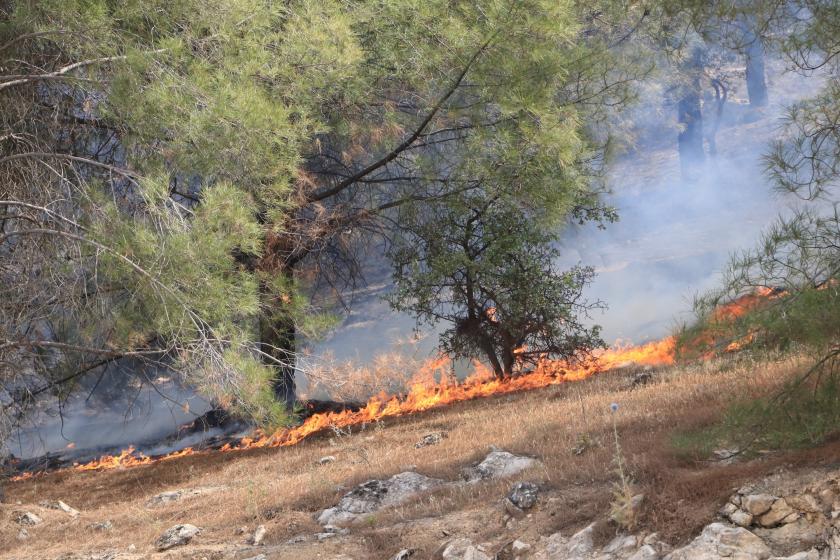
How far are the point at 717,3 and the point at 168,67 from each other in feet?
18.1

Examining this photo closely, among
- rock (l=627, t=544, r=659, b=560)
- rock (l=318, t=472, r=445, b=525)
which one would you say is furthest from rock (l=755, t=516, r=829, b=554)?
rock (l=318, t=472, r=445, b=525)

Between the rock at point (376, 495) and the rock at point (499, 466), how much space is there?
333 millimetres

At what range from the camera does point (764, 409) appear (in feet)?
21.1

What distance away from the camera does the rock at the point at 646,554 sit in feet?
17.9

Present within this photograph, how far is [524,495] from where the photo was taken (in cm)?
692

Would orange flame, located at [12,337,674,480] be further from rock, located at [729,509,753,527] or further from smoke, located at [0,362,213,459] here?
rock, located at [729,509,753,527]

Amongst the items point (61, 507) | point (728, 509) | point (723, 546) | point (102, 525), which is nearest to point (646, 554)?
point (723, 546)

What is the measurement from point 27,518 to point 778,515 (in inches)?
340

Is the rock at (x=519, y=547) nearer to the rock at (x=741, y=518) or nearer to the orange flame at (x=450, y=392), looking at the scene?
the rock at (x=741, y=518)

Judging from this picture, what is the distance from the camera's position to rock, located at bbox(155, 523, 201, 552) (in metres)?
8.20

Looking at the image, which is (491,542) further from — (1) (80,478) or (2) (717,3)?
(1) (80,478)

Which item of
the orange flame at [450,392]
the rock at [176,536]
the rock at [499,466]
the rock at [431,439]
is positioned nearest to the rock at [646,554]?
the rock at [499,466]

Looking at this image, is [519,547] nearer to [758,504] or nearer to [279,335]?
[758,504]

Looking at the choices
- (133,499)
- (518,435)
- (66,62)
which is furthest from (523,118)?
(133,499)
